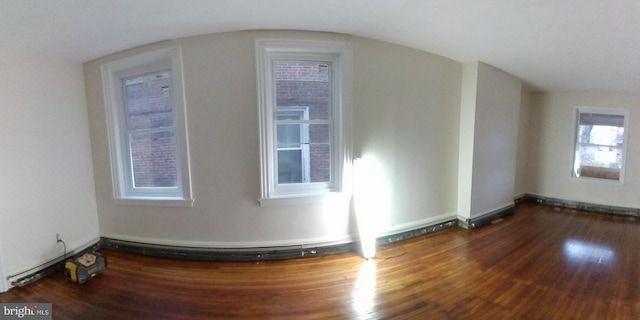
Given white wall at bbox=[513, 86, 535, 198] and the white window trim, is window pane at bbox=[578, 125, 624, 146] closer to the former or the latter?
the white window trim

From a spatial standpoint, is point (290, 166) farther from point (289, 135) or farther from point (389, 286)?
point (389, 286)

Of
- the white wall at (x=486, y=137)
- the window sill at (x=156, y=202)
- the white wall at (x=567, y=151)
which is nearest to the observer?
the window sill at (x=156, y=202)

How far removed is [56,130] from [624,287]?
17.0 ft

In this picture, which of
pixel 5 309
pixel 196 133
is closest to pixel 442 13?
pixel 196 133

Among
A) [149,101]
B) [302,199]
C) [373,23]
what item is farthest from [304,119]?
[149,101]

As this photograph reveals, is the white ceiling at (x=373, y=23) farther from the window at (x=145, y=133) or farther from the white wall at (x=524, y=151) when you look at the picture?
the white wall at (x=524, y=151)

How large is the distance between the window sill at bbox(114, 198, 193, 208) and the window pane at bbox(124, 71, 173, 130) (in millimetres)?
765

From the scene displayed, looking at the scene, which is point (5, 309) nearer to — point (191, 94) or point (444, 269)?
point (191, 94)

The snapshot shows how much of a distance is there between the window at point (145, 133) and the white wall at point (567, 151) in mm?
5373

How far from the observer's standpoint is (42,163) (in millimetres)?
2613

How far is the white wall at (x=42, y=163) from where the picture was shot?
2377mm

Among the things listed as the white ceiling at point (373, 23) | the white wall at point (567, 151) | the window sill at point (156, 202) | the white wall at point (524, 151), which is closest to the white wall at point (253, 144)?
the window sill at point (156, 202)
